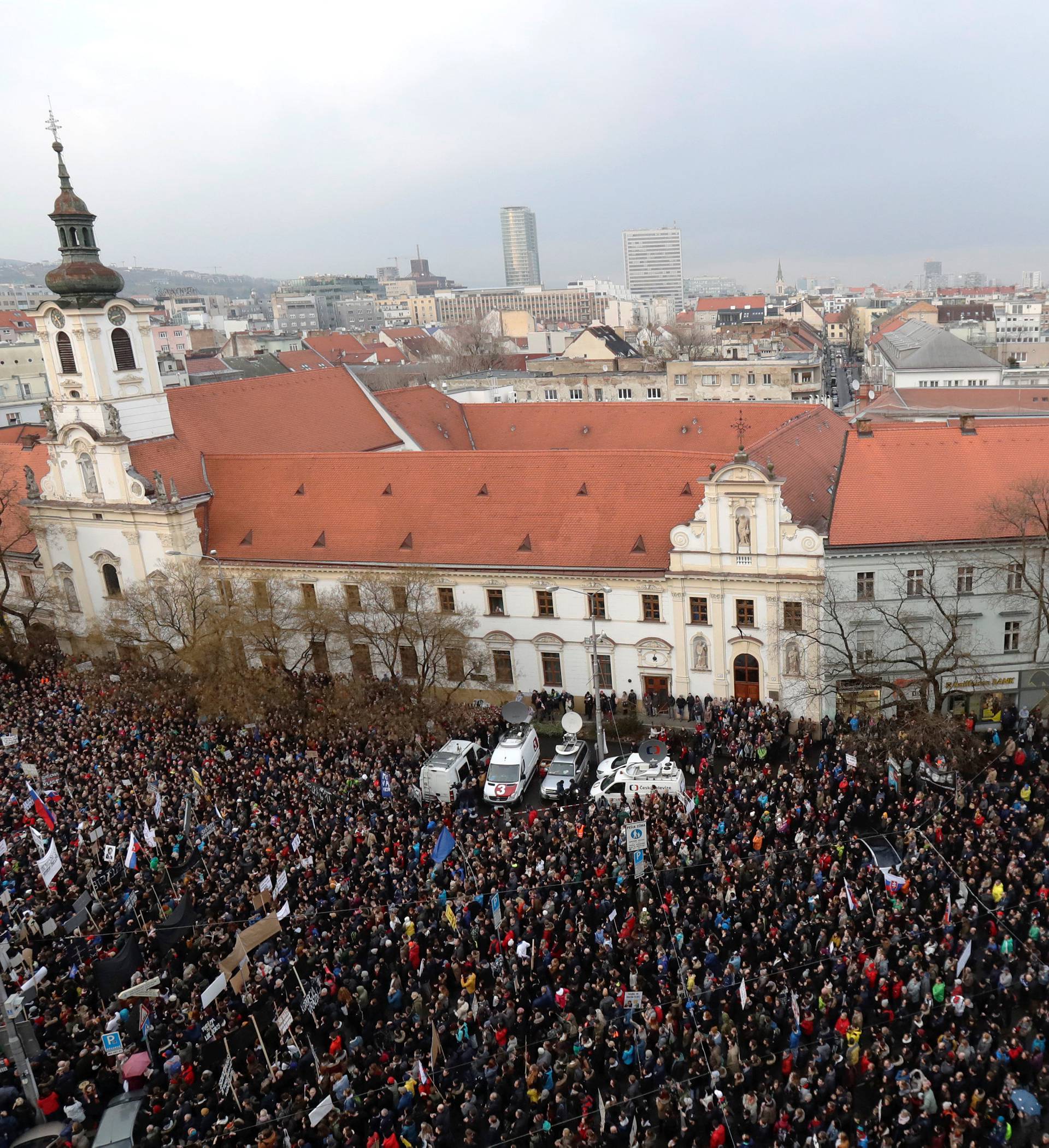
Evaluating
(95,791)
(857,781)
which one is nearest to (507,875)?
(857,781)

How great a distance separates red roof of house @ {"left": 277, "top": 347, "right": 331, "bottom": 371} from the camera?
11756 cm

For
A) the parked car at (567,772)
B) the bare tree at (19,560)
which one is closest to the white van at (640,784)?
the parked car at (567,772)

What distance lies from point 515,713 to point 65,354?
90.4 feet

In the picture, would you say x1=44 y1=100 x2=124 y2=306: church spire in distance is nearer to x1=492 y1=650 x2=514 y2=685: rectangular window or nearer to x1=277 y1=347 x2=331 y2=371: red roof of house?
x1=492 y1=650 x2=514 y2=685: rectangular window

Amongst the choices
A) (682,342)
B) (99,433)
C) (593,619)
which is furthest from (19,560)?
(682,342)

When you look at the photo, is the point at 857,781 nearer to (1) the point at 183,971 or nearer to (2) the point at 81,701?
(1) the point at 183,971

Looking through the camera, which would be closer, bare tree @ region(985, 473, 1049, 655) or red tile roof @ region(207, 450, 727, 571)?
bare tree @ region(985, 473, 1049, 655)

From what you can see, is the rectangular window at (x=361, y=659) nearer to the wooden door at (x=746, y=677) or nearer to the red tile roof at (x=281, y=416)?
the red tile roof at (x=281, y=416)

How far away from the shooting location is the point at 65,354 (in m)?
44.5

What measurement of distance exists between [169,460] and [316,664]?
1254 cm

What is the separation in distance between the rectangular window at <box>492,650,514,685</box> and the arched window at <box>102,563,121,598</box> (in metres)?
19.7

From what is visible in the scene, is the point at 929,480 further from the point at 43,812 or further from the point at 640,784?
the point at 43,812

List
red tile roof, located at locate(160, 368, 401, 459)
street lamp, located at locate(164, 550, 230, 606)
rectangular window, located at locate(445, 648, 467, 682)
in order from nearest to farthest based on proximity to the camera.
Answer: rectangular window, located at locate(445, 648, 467, 682), street lamp, located at locate(164, 550, 230, 606), red tile roof, located at locate(160, 368, 401, 459)

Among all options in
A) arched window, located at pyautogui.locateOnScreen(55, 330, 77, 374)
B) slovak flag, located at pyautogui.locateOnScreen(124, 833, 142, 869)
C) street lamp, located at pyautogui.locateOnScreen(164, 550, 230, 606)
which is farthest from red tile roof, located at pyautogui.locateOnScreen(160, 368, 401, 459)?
slovak flag, located at pyautogui.locateOnScreen(124, 833, 142, 869)
